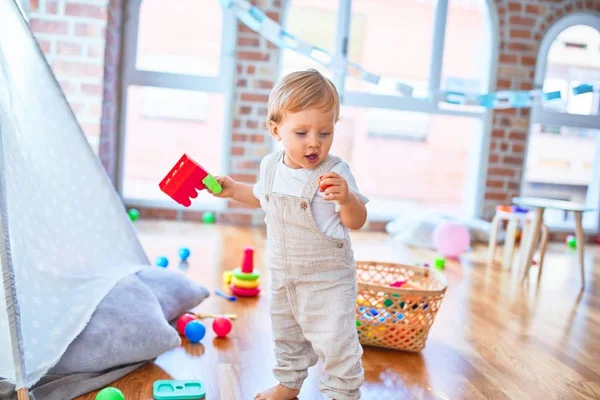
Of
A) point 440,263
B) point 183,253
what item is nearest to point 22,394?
point 183,253

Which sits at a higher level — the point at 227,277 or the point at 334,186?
the point at 334,186

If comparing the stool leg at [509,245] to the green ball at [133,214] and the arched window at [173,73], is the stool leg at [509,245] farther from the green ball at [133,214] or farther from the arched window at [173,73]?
the green ball at [133,214]

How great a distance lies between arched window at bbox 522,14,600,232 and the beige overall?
312 centimetres

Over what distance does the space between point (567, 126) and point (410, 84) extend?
4.84 feet

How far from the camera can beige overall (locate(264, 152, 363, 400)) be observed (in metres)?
1.27

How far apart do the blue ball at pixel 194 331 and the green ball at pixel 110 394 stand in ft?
1.35

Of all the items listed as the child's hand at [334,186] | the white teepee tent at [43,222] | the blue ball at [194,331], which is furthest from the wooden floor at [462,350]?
the child's hand at [334,186]

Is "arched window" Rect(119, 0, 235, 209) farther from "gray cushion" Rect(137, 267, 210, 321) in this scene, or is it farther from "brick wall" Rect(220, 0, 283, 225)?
"gray cushion" Rect(137, 267, 210, 321)

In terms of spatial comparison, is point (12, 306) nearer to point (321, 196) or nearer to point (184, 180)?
point (184, 180)

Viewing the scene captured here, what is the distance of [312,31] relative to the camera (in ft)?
12.9

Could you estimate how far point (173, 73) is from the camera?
3664 mm

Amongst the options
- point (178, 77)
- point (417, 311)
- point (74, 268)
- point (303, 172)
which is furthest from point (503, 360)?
point (178, 77)

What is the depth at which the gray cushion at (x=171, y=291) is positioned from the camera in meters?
1.78

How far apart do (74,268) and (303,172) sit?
0.69 metres
